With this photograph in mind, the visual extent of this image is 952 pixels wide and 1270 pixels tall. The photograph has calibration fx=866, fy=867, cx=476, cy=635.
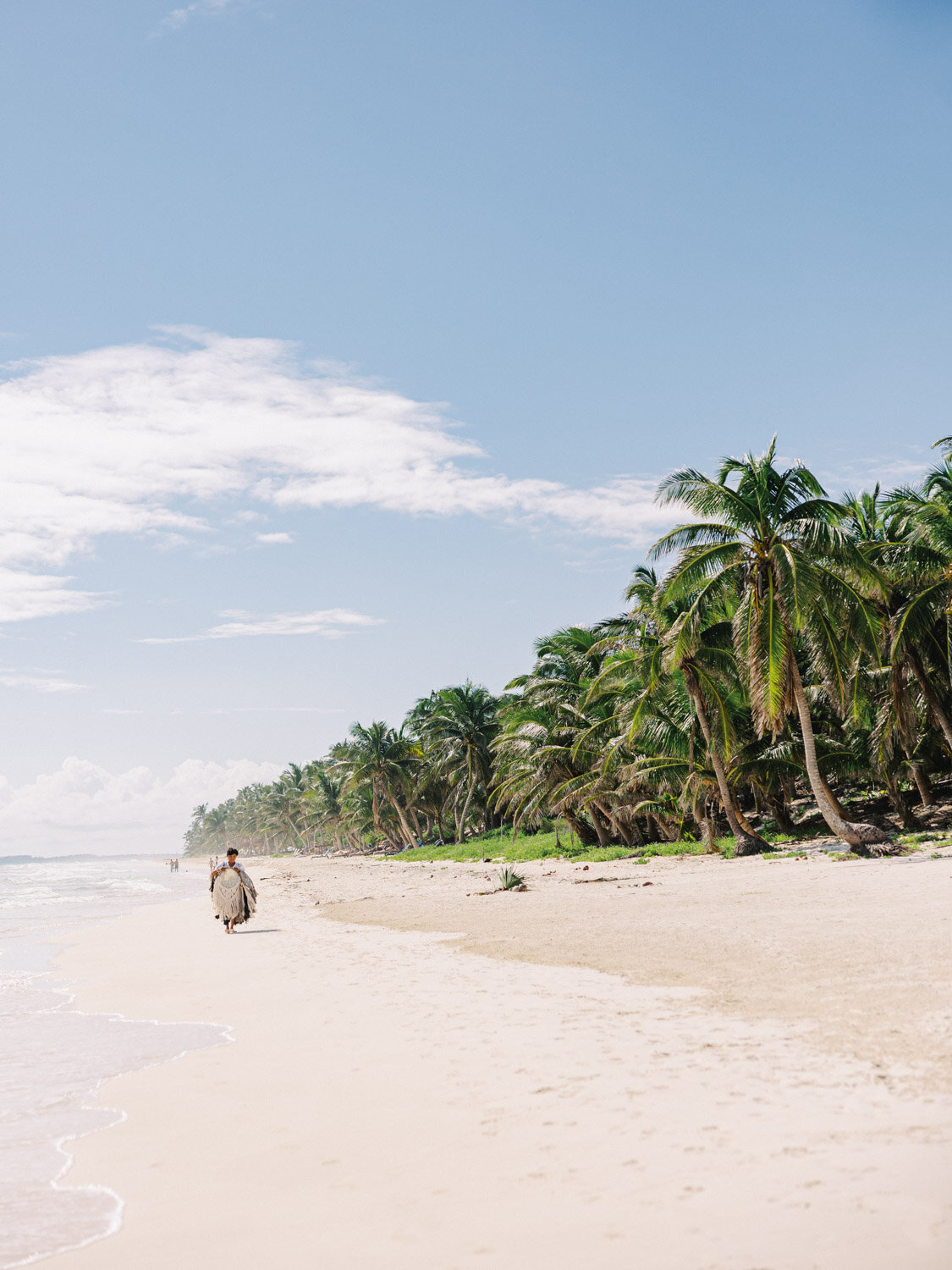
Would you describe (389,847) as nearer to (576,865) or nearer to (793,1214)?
(576,865)

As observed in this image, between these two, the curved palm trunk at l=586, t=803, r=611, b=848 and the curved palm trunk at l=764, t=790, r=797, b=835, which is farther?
the curved palm trunk at l=586, t=803, r=611, b=848

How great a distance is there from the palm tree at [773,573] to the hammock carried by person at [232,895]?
11974mm

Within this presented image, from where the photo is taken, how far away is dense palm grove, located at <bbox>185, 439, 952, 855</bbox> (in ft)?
68.8

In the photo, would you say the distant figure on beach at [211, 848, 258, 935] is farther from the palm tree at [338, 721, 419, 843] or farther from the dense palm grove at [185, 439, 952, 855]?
the palm tree at [338, 721, 419, 843]

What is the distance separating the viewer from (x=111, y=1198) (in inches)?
179

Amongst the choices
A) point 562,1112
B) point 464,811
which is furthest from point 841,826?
point 464,811

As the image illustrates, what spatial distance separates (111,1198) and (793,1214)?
342 cm

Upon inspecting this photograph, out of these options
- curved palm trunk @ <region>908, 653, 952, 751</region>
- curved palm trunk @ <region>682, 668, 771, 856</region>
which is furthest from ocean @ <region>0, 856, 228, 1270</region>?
curved palm trunk @ <region>908, 653, 952, 751</region>

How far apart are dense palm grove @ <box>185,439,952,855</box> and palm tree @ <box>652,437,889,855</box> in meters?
0.05

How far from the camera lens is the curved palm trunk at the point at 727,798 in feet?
78.3

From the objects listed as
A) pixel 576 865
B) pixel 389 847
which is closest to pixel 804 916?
pixel 576 865

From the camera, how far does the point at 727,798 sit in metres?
24.3

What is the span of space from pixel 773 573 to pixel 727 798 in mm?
6874

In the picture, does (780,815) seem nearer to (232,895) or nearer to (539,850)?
(539,850)
